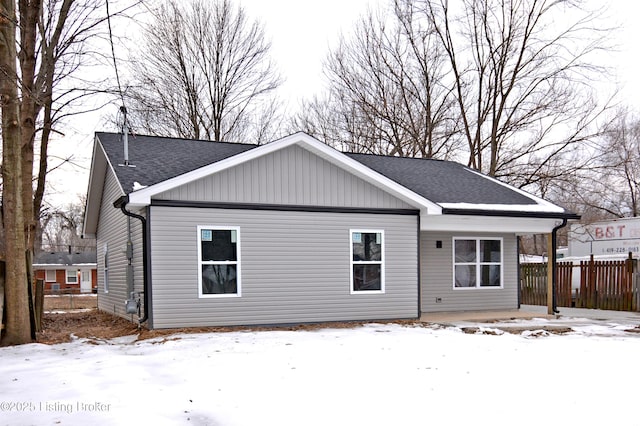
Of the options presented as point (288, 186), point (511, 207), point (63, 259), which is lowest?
point (63, 259)

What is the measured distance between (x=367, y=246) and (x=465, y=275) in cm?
369

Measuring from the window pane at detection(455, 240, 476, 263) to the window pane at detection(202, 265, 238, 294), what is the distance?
20.5 ft

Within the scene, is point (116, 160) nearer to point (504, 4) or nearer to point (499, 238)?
point (499, 238)

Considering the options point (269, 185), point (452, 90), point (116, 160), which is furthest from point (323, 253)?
point (452, 90)

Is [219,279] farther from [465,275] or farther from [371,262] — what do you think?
[465,275]

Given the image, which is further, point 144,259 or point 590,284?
point 590,284

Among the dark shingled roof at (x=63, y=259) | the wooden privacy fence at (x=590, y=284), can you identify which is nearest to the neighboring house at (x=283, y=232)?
the wooden privacy fence at (x=590, y=284)

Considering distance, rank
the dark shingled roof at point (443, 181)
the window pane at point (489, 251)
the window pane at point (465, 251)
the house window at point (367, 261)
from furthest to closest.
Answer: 1. the window pane at point (489, 251)
2. the window pane at point (465, 251)
3. the dark shingled roof at point (443, 181)
4. the house window at point (367, 261)

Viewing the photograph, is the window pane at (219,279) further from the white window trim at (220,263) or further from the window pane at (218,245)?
the window pane at (218,245)

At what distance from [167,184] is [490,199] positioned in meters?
7.90

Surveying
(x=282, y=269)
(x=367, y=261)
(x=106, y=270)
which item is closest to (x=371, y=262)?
(x=367, y=261)

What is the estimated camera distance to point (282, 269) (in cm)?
1184

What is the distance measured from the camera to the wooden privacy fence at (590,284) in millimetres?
15484

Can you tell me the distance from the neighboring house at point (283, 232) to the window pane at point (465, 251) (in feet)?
0.12
